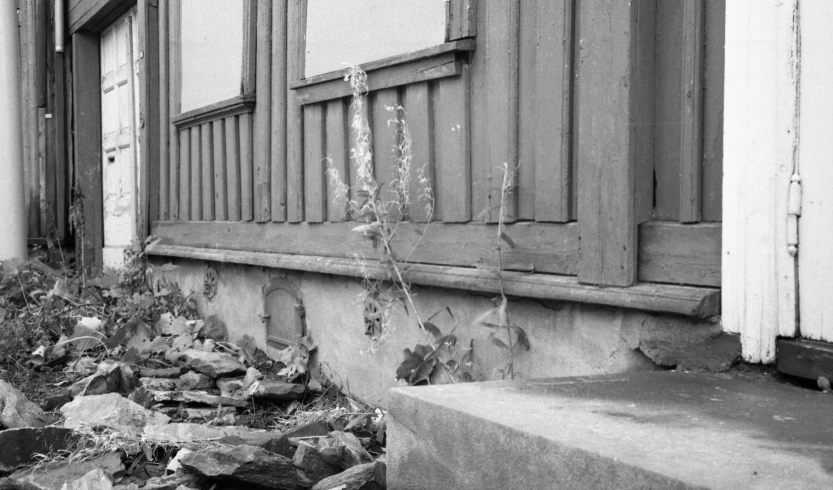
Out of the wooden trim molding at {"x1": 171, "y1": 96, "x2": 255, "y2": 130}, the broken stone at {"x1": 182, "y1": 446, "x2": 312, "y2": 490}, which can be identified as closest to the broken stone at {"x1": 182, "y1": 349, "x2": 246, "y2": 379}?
the wooden trim molding at {"x1": 171, "y1": 96, "x2": 255, "y2": 130}

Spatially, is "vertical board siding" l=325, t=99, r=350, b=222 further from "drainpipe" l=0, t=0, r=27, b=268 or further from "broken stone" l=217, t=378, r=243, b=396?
"drainpipe" l=0, t=0, r=27, b=268

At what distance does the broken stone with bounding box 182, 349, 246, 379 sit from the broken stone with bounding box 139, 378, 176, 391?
193 millimetres

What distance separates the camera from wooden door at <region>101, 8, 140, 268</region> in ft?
24.0

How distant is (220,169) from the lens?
17.5ft

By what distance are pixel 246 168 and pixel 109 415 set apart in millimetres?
2137

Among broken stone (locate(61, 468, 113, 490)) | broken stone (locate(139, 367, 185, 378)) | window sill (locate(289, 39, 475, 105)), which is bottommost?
broken stone (locate(61, 468, 113, 490))

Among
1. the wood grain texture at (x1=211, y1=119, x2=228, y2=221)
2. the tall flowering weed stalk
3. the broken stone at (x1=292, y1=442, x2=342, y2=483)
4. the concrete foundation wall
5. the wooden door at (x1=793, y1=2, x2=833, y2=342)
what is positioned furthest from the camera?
the wood grain texture at (x1=211, y1=119, x2=228, y2=221)

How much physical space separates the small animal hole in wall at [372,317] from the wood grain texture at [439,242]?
0.73ft

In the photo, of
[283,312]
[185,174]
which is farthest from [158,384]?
[185,174]

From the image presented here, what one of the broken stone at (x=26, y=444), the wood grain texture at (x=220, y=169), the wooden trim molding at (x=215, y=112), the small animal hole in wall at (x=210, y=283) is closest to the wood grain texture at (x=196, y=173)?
the wooden trim molding at (x=215, y=112)

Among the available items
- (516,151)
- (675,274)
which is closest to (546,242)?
(516,151)

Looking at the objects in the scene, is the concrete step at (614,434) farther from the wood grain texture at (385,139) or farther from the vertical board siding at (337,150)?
the vertical board siding at (337,150)

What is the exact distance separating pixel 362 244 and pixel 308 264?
1.63 feet

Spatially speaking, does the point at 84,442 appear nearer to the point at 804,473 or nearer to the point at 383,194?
the point at 383,194
